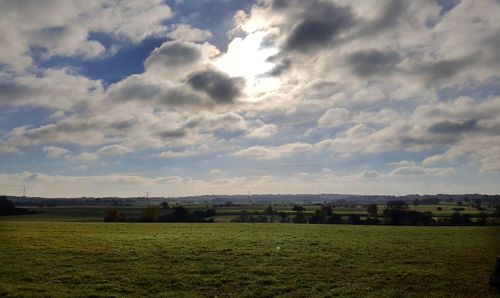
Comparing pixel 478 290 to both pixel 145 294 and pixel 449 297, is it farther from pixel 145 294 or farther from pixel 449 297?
pixel 145 294

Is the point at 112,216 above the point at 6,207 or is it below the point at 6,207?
below

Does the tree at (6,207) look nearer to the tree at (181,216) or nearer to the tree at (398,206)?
the tree at (181,216)

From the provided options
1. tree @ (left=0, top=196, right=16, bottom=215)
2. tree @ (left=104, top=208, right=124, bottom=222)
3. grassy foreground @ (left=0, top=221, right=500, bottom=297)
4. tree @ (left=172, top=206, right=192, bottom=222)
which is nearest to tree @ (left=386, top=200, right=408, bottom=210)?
tree @ (left=172, top=206, right=192, bottom=222)

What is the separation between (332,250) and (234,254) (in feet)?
28.9

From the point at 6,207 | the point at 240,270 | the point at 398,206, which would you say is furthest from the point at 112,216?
the point at 240,270

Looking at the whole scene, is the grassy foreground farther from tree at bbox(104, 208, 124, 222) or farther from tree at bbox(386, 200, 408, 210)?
tree at bbox(386, 200, 408, 210)

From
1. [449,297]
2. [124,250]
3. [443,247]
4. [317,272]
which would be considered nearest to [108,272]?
[124,250]

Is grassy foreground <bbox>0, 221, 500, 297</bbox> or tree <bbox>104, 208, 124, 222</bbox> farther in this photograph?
tree <bbox>104, 208, 124, 222</bbox>

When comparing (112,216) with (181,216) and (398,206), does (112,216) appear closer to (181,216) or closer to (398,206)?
(181,216)

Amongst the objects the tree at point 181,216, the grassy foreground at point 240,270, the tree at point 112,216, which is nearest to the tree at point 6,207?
the tree at point 112,216

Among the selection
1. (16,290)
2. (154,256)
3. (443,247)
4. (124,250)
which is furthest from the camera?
(443,247)

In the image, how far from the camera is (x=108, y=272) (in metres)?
23.5

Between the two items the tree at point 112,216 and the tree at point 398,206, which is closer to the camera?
the tree at point 112,216

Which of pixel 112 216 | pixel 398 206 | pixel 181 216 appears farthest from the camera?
pixel 398 206
